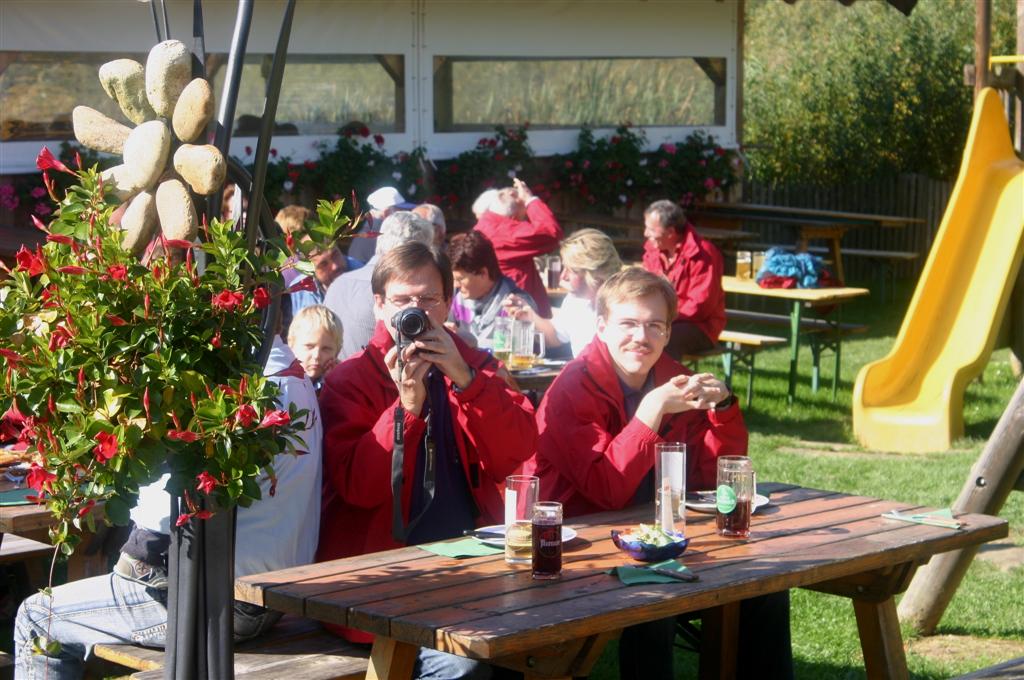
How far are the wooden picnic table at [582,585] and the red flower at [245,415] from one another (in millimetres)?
775

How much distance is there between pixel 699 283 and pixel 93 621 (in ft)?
21.9

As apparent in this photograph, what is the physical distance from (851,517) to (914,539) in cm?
28

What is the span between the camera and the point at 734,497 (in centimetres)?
357

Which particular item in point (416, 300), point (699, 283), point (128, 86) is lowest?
point (699, 283)

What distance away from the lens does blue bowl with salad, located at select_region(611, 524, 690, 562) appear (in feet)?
11.0

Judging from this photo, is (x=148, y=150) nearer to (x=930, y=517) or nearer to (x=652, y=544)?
(x=652, y=544)

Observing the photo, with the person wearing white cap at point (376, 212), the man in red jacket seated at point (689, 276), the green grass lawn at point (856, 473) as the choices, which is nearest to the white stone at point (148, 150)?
the green grass lawn at point (856, 473)

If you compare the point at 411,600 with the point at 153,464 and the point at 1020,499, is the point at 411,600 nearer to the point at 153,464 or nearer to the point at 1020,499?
the point at 153,464

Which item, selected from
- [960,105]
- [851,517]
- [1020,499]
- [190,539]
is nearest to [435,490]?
[851,517]

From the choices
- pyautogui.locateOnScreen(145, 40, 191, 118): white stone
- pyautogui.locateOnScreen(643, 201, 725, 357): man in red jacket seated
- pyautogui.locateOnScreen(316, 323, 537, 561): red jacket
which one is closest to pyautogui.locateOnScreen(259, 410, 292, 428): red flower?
pyautogui.locateOnScreen(145, 40, 191, 118): white stone

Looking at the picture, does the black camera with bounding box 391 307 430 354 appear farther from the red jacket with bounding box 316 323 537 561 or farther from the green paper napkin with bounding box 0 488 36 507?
the green paper napkin with bounding box 0 488 36 507

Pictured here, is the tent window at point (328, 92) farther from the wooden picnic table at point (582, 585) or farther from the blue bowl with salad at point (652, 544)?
the blue bowl with salad at point (652, 544)

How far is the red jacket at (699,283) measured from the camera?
9.72 metres

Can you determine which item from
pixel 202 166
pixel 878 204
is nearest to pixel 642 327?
pixel 202 166
